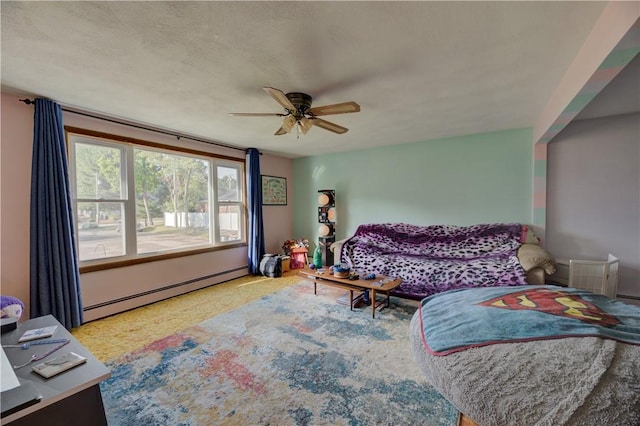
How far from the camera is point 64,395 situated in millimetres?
1012

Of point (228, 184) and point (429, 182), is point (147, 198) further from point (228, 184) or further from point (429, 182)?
point (429, 182)

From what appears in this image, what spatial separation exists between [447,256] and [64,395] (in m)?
4.05

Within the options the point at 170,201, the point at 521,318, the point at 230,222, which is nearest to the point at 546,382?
the point at 521,318

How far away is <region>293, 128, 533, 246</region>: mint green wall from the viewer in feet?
12.4

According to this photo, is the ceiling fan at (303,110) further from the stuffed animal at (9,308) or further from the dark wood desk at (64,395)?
the stuffed animal at (9,308)

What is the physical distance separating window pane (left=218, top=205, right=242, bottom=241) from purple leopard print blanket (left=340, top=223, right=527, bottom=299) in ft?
6.53

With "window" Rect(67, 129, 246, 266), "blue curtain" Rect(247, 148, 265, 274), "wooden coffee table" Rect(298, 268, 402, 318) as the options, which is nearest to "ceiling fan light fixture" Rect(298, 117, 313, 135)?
"wooden coffee table" Rect(298, 268, 402, 318)

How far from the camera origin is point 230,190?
4645mm

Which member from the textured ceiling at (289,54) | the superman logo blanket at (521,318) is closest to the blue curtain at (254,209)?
the textured ceiling at (289,54)

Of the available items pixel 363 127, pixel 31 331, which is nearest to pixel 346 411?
pixel 31 331

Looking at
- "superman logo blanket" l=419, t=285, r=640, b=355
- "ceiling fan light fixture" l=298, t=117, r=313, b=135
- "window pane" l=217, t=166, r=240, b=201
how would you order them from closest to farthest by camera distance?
"superman logo blanket" l=419, t=285, r=640, b=355 < "ceiling fan light fixture" l=298, t=117, r=313, b=135 < "window pane" l=217, t=166, r=240, b=201

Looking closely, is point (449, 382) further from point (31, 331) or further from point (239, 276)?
point (239, 276)

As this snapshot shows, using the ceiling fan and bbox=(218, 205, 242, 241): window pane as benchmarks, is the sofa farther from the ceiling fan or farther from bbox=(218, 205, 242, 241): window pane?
the ceiling fan

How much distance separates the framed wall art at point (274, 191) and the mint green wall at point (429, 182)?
40cm
